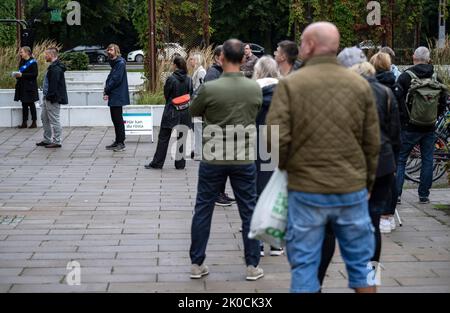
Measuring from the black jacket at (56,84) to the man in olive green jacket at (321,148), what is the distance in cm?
1003

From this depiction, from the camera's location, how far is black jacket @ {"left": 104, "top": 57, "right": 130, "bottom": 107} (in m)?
14.0

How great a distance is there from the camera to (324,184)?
15.7 ft

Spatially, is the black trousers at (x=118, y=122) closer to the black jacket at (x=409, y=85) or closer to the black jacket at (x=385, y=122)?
the black jacket at (x=409, y=85)

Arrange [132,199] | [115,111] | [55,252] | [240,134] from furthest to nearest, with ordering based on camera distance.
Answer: [115,111] → [132,199] → [55,252] → [240,134]

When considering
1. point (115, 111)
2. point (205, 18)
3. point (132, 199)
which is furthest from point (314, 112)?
point (205, 18)

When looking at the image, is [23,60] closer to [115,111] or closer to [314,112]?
[115,111]

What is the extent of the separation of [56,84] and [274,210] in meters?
10.0

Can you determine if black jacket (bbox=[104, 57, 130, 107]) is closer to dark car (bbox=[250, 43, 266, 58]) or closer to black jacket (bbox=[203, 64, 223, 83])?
black jacket (bbox=[203, 64, 223, 83])

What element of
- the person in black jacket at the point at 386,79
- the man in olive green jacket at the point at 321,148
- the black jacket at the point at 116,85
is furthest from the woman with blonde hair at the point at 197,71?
the man in olive green jacket at the point at 321,148

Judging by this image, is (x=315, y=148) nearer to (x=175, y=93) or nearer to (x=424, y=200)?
(x=424, y=200)

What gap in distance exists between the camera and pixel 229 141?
20.9ft

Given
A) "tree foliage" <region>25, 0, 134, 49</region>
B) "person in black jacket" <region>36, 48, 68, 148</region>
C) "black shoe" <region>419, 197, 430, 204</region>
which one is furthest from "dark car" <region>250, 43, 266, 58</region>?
"black shoe" <region>419, 197, 430, 204</region>

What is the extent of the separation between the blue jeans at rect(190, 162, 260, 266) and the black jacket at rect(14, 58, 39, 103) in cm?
1112
